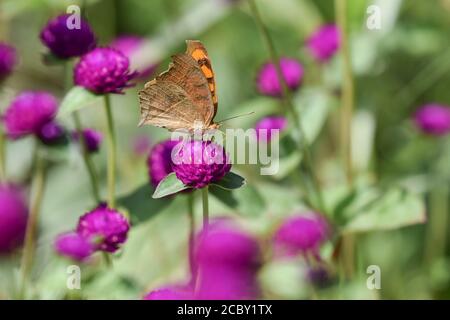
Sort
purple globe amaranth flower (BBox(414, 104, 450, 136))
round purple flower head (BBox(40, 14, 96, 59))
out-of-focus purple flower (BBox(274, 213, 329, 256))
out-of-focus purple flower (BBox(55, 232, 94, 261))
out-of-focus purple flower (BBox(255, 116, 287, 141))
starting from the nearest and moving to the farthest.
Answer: out-of-focus purple flower (BBox(55, 232, 94, 261))
round purple flower head (BBox(40, 14, 96, 59))
out-of-focus purple flower (BBox(274, 213, 329, 256))
out-of-focus purple flower (BBox(255, 116, 287, 141))
purple globe amaranth flower (BBox(414, 104, 450, 136))

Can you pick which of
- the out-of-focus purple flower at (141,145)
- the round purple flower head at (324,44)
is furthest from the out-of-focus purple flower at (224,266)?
the out-of-focus purple flower at (141,145)

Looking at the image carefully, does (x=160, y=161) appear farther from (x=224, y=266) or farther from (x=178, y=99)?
(x=224, y=266)

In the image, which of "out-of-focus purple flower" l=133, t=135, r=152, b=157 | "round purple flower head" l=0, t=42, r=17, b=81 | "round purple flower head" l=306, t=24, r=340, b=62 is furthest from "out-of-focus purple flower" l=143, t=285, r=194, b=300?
"out-of-focus purple flower" l=133, t=135, r=152, b=157

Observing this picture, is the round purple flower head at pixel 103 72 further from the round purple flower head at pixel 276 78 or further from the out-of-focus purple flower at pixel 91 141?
the round purple flower head at pixel 276 78

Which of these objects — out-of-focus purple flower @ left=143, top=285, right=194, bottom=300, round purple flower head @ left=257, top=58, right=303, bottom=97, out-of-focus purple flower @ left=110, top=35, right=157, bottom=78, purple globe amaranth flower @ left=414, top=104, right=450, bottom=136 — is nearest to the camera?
out-of-focus purple flower @ left=143, top=285, right=194, bottom=300

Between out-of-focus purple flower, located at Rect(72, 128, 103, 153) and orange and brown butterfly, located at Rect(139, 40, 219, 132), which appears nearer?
orange and brown butterfly, located at Rect(139, 40, 219, 132)

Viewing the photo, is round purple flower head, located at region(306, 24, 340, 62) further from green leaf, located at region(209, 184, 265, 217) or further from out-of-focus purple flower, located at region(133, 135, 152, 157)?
green leaf, located at region(209, 184, 265, 217)
